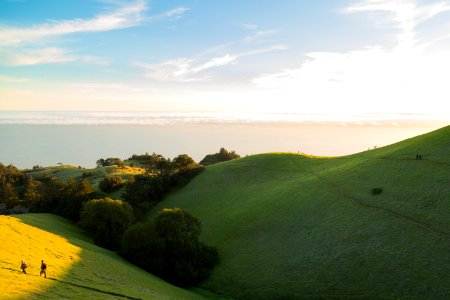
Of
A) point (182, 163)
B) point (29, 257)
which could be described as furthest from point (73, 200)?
point (29, 257)

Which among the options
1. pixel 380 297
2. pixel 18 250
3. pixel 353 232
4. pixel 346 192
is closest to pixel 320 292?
pixel 380 297

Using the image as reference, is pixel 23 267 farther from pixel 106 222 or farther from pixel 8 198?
pixel 8 198

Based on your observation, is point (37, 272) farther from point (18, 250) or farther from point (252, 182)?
point (252, 182)

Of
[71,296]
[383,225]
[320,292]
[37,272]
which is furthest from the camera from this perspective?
[383,225]

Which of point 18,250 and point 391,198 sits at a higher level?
point 391,198

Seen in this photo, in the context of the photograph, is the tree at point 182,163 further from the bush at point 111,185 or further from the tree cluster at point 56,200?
the tree cluster at point 56,200

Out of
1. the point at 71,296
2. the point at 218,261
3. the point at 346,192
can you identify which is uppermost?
the point at 346,192

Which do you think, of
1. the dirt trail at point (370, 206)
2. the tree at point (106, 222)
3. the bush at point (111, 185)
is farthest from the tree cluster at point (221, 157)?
the tree at point (106, 222)
